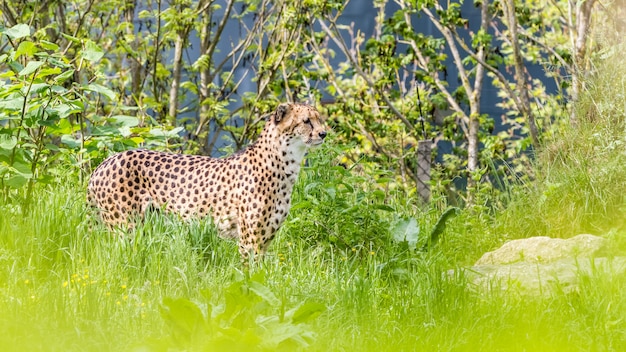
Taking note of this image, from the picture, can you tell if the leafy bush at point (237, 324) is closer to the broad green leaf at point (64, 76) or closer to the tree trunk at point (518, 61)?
the broad green leaf at point (64, 76)

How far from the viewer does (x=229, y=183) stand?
18.7ft

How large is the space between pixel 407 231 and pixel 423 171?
1.80 m

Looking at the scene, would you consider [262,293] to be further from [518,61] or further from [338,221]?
[518,61]

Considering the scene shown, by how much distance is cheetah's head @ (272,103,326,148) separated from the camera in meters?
5.32

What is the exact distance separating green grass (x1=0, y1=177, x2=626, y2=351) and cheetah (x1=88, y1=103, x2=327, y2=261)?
135 millimetres

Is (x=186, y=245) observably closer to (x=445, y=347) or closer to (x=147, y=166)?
(x=147, y=166)

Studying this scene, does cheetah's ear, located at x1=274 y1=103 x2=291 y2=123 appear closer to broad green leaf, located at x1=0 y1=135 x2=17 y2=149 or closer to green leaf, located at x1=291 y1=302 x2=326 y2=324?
broad green leaf, located at x1=0 y1=135 x2=17 y2=149

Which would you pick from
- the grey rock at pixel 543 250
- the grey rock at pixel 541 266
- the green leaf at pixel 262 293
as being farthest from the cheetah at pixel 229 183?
the green leaf at pixel 262 293

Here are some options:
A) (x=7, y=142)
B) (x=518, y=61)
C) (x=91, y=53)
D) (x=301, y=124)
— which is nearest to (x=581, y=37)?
(x=518, y=61)

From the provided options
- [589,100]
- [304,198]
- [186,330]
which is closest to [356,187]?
[304,198]

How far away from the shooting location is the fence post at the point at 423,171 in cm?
762

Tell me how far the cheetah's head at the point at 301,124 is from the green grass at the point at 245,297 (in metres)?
0.74

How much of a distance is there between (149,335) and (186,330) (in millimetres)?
595

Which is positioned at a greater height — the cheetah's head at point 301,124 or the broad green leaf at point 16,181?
the cheetah's head at point 301,124
